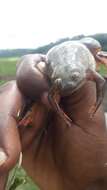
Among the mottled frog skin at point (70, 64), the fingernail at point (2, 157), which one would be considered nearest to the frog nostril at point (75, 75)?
the mottled frog skin at point (70, 64)

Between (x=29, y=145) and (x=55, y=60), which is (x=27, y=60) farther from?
(x=29, y=145)

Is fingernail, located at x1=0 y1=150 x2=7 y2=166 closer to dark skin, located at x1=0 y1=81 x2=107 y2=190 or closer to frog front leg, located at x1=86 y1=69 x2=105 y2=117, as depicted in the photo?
dark skin, located at x1=0 y1=81 x2=107 y2=190

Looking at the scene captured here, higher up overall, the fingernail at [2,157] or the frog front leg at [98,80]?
the frog front leg at [98,80]

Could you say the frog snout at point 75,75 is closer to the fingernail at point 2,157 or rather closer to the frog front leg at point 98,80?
the frog front leg at point 98,80

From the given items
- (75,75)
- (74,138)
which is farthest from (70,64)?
(74,138)

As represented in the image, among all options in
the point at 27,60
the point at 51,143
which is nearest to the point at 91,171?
the point at 51,143

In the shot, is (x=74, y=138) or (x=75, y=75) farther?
(x=74, y=138)

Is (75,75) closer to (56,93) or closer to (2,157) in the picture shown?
(56,93)

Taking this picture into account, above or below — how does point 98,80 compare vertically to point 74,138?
above

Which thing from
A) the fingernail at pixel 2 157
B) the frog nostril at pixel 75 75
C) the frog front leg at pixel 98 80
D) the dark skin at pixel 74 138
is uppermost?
the frog nostril at pixel 75 75

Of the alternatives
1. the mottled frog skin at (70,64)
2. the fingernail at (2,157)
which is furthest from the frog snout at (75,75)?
the fingernail at (2,157)

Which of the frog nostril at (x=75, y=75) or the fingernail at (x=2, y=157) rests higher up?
the frog nostril at (x=75, y=75)

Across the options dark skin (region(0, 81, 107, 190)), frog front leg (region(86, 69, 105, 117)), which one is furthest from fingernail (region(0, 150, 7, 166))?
frog front leg (region(86, 69, 105, 117))
